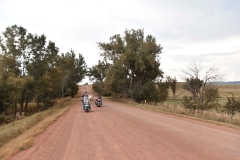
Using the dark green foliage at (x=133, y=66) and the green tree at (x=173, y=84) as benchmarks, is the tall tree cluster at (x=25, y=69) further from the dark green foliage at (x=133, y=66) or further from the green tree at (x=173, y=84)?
the green tree at (x=173, y=84)

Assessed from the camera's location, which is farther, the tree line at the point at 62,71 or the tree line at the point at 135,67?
the tree line at the point at 135,67

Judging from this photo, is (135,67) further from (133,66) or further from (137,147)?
(137,147)

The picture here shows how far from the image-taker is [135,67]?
43.1 metres

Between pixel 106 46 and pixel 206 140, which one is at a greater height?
pixel 106 46

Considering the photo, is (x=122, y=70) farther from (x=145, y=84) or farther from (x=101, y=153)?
(x=101, y=153)

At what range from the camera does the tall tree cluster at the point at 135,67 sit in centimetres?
4238

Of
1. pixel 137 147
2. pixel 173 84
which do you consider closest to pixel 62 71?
pixel 137 147

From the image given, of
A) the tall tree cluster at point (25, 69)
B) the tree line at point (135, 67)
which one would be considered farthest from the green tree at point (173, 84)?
the tall tree cluster at point (25, 69)

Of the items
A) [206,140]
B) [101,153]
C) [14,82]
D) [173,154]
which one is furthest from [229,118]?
[14,82]

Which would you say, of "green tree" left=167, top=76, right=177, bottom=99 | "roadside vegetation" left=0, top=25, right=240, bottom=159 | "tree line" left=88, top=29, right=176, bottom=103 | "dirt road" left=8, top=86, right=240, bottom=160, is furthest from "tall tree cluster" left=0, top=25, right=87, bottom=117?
"green tree" left=167, top=76, right=177, bottom=99

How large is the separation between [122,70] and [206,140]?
36.1 meters

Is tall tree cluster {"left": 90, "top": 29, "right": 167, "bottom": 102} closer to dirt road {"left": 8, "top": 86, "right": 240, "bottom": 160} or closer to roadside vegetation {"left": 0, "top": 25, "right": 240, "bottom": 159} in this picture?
roadside vegetation {"left": 0, "top": 25, "right": 240, "bottom": 159}

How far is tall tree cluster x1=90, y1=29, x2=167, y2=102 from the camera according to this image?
42375mm

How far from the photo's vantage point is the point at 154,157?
21.6 ft
